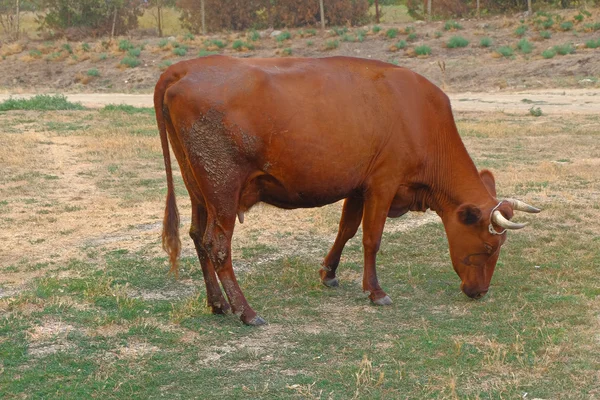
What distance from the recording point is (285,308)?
677 centimetres

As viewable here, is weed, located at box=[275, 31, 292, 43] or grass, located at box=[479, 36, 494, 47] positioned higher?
weed, located at box=[275, 31, 292, 43]

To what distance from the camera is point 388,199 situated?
22.5 ft

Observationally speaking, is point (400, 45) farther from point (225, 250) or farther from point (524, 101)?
point (225, 250)

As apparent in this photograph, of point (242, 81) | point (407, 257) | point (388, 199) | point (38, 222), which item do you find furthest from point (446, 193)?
point (38, 222)

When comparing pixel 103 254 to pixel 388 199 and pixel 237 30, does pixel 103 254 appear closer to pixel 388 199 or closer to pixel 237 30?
pixel 388 199

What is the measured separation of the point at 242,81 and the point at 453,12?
35.6 metres

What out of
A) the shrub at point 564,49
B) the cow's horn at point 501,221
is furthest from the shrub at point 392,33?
the cow's horn at point 501,221

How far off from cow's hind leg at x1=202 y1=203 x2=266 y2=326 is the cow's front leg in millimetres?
1078

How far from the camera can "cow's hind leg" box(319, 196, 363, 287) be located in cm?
739

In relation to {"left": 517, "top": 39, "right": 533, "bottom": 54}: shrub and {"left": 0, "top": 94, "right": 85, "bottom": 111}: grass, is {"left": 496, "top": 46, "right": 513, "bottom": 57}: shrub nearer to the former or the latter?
{"left": 517, "top": 39, "right": 533, "bottom": 54}: shrub

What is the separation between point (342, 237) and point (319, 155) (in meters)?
1.22

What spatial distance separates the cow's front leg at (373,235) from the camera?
6844 mm

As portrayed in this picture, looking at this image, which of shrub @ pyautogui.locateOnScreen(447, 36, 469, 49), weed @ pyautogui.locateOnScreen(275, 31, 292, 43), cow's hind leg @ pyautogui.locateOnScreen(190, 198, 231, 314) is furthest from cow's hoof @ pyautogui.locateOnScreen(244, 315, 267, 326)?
weed @ pyautogui.locateOnScreen(275, 31, 292, 43)

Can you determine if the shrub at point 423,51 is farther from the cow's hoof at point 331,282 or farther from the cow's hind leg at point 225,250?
the cow's hind leg at point 225,250
